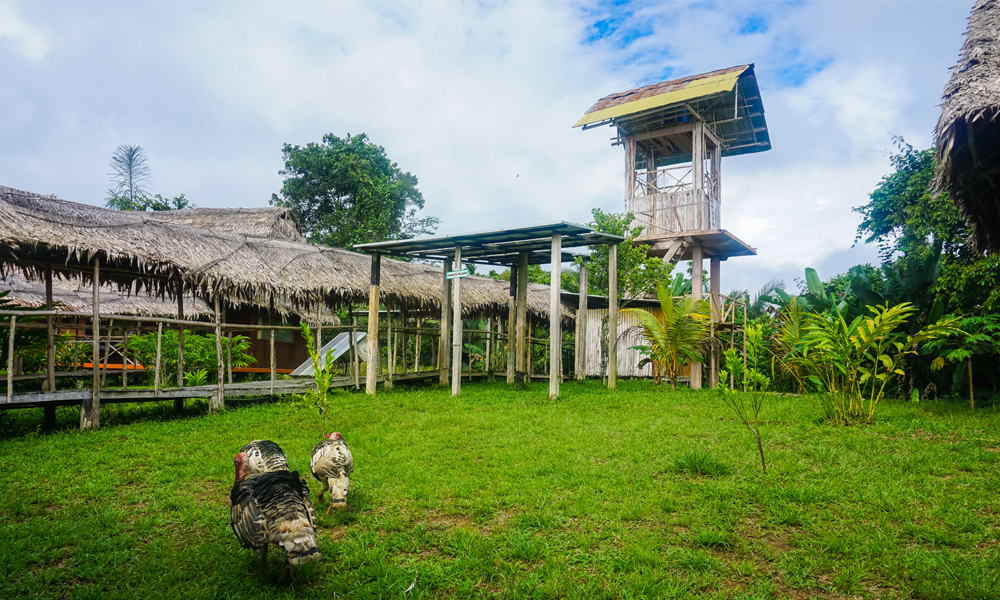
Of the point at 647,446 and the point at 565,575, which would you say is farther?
the point at 647,446

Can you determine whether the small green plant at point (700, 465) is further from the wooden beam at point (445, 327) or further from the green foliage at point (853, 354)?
the wooden beam at point (445, 327)

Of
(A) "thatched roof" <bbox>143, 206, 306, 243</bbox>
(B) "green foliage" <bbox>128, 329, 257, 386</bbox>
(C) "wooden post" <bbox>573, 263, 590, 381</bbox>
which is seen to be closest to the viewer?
(B) "green foliage" <bbox>128, 329, 257, 386</bbox>

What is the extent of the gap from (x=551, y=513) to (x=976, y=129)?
6869mm

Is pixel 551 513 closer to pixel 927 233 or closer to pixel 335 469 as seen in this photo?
pixel 335 469

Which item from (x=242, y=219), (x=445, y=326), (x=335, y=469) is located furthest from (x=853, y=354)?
(x=242, y=219)

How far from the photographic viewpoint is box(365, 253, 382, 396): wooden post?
1211cm

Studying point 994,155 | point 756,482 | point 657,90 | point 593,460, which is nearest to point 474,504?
point 593,460

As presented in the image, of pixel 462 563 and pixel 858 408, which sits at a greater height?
pixel 858 408

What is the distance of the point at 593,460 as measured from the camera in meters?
5.98

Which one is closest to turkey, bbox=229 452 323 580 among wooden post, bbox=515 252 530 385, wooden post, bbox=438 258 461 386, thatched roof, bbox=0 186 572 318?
thatched roof, bbox=0 186 572 318

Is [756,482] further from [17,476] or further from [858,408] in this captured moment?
[17,476]

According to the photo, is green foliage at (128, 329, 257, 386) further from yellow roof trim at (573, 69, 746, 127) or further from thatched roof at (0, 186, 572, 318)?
yellow roof trim at (573, 69, 746, 127)

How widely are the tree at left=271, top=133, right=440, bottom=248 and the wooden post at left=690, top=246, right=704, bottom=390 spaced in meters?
13.1

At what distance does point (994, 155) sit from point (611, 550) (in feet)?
24.1
